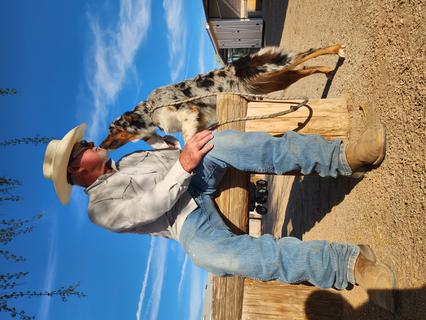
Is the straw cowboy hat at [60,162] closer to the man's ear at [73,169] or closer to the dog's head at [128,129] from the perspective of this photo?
the man's ear at [73,169]

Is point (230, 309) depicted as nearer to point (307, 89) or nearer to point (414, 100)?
point (414, 100)

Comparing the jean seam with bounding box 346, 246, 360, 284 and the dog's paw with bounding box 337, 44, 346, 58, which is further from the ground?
the dog's paw with bounding box 337, 44, 346, 58

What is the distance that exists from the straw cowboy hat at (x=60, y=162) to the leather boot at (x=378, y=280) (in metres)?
2.16

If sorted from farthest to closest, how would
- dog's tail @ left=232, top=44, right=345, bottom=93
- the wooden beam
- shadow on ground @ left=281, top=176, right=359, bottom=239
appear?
1. dog's tail @ left=232, top=44, right=345, bottom=93
2. shadow on ground @ left=281, top=176, right=359, bottom=239
3. the wooden beam

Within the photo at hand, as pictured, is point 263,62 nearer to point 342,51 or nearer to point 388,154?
point 342,51

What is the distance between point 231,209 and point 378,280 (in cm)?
121

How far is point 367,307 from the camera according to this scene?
100 inches

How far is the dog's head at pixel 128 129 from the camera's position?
5621mm

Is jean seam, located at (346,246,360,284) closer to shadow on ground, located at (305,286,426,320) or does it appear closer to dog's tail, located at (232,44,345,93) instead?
shadow on ground, located at (305,286,426,320)

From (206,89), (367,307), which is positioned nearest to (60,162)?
(367,307)

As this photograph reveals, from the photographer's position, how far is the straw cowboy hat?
2.67 m

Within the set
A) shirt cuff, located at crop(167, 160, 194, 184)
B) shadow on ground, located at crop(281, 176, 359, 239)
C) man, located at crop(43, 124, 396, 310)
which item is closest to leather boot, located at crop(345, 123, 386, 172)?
man, located at crop(43, 124, 396, 310)

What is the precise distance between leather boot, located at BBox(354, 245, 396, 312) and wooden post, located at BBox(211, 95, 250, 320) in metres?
1.04

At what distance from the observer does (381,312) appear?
7.61 feet
